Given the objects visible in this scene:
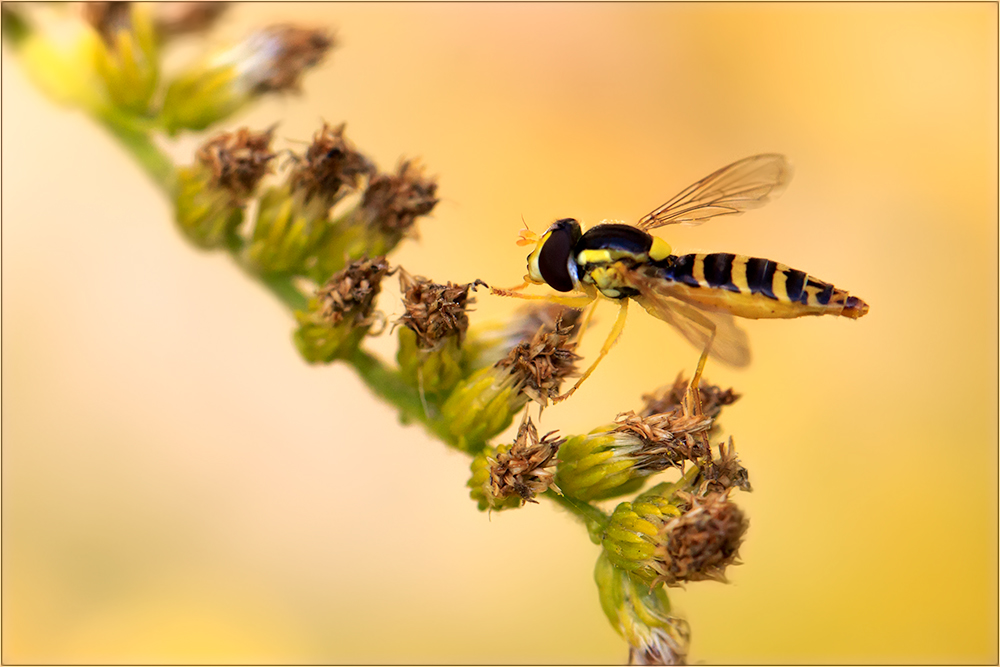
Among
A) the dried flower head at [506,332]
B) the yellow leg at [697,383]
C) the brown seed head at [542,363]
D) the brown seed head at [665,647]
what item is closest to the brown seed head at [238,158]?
the dried flower head at [506,332]

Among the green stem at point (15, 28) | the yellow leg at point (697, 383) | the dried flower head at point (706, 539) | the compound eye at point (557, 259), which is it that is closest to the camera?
the dried flower head at point (706, 539)

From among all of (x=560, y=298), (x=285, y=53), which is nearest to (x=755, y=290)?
(x=560, y=298)

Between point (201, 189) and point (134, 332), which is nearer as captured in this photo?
point (201, 189)

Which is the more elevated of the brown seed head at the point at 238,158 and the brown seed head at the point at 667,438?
the brown seed head at the point at 238,158

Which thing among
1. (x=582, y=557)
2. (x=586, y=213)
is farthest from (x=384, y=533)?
(x=586, y=213)

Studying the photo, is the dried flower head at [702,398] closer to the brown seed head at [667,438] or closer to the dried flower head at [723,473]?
the brown seed head at [667,438]

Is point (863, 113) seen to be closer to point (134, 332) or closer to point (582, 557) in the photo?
point (582, 557)
